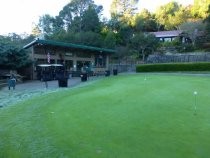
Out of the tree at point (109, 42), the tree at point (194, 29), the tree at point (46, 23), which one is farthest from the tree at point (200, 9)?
the tree at point (46, 23)

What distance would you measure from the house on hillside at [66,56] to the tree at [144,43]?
7.69 m

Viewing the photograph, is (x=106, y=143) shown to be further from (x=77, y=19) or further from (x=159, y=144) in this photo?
(x=77, y=19)

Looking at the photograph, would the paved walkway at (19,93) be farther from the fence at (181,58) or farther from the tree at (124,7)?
the tree at (124,7)

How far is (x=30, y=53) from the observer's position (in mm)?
39781

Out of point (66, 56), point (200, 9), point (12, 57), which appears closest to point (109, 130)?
point (12, 57)

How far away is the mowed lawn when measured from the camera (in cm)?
781

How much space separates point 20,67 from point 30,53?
135 inches

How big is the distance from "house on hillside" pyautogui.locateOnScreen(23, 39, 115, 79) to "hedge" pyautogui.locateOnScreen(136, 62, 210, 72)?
28.0 feet

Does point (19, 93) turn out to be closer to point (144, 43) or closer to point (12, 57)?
point (12, 57)

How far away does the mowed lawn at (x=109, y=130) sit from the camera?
25.6 feet

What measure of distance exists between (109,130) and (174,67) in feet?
119

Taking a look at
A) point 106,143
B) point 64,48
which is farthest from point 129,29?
point 106,143

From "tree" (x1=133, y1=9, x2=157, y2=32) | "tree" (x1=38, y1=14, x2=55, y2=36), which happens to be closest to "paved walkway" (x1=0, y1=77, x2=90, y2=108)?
"tree" (x1=133, y1=9, x2=157, y2=32)

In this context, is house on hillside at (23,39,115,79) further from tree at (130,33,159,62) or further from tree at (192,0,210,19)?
tree at (192,0,210,19)
